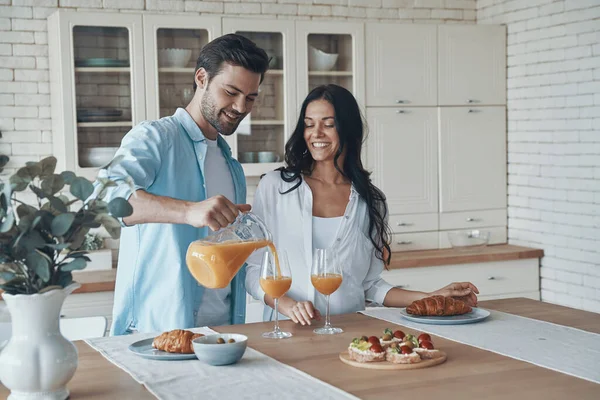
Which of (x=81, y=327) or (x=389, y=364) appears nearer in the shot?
(x=389, y=364)

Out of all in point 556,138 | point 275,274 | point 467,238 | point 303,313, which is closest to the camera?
point 275,274

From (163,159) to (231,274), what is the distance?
1.85 ft

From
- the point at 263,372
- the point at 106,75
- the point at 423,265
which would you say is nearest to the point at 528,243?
the point at 423,265

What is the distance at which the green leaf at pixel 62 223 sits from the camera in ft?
5.22

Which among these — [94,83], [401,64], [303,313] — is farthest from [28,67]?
[303,313]

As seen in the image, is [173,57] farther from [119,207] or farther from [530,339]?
[119,207]

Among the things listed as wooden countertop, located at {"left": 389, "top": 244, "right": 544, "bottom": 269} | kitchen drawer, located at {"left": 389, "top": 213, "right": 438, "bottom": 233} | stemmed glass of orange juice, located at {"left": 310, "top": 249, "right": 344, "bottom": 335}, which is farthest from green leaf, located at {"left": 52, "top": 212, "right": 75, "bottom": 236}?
kitchen drawer, located at {"left": 389, "top": 213, "right": 438, "bottom": 233}

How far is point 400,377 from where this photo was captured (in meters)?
1.84

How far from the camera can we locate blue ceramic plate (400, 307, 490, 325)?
237 cm

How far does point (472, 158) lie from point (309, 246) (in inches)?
104

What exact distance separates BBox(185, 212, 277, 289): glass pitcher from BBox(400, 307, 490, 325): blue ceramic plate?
1.75 ft

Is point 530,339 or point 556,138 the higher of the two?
point 556,138

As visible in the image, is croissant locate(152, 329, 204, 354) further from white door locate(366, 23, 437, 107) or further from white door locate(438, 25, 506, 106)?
white door locate(438, 25, 506, 106)

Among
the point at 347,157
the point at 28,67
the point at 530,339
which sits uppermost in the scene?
the point at 28,67
